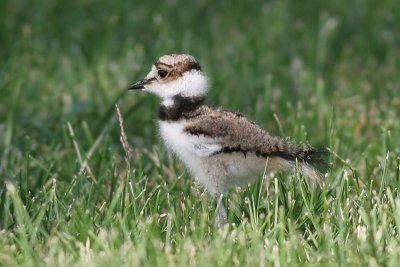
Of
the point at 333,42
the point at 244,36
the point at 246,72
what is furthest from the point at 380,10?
the point at 246,72

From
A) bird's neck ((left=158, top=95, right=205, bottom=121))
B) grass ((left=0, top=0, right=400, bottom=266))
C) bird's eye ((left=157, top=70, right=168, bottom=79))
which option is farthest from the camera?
bird's eye ((left=157, top=70, right=168, bottom=79))

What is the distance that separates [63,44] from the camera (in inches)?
297

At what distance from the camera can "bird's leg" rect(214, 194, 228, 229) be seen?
4117 millimetres

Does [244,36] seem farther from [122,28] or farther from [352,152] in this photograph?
[352,152]

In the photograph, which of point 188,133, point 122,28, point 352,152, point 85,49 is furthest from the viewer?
point 122,28

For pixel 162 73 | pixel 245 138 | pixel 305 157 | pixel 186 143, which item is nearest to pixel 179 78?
pixel 162 73

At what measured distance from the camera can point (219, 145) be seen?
4145mm

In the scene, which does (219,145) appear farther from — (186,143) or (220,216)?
(220,216)

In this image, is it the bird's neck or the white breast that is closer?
the white breast

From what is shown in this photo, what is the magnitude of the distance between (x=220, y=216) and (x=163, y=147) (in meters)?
1.11

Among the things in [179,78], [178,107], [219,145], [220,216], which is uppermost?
[179,78]

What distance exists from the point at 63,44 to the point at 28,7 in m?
0.77

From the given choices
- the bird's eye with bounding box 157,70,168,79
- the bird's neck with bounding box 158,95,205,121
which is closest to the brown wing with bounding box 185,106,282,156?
the bird's neck with bounding box 158,95,205,121

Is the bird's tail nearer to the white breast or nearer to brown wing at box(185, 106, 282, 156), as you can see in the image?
brown wing at box(185, 106, 282, 156)
